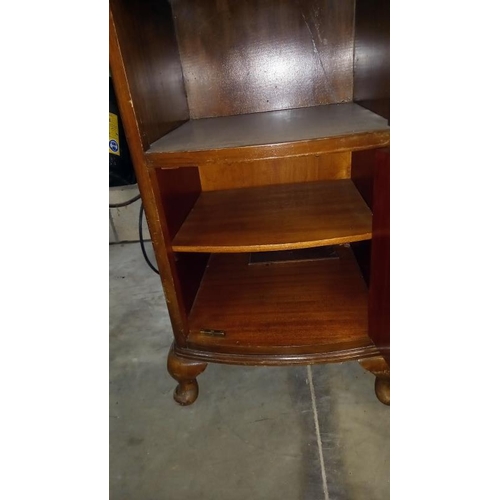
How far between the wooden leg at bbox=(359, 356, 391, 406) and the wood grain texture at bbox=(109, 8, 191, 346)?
0.41 m

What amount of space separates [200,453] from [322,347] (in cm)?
35

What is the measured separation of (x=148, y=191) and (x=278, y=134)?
260 mm

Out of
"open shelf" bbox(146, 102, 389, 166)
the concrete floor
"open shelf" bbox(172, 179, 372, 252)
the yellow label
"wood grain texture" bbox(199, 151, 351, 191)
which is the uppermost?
→ "open shelf" bbox(146, 102, 389, 166)

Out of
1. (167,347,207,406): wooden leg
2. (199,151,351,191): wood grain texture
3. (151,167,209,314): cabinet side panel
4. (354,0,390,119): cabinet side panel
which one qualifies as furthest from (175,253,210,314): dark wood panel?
(354,0,390,119): cabinet side panel

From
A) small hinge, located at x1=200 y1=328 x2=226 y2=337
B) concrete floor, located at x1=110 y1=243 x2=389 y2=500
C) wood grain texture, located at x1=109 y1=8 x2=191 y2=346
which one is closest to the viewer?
wood grain texture, located at x1=109 y1=8 x2=191 y2=346

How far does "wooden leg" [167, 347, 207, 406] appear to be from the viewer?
80cm

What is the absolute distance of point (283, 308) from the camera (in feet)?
2.77

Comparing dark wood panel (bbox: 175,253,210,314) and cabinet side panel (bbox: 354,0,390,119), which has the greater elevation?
cabinet side panel (bbox: 354,0,390,119)

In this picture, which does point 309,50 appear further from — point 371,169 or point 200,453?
point 200,453

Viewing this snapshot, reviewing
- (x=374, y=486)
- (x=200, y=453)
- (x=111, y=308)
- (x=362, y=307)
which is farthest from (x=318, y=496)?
(x=111, y=308)

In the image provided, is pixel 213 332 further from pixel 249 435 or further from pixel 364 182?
pixel 364 182

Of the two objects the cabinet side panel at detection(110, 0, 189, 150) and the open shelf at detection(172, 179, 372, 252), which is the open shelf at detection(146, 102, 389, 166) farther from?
the open shelf at detection(172, 179, 372, 252)

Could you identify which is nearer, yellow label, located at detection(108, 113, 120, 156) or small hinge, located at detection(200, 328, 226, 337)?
small hinge, located at detection(200, 328, 226, 337)

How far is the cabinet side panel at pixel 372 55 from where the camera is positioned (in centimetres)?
59
